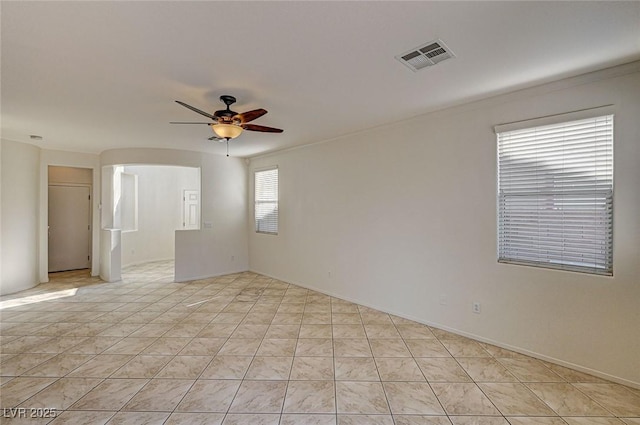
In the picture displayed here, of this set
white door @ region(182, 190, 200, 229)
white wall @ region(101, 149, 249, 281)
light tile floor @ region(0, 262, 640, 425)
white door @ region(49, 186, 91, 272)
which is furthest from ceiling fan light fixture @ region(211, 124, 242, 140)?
white door @ region(49, 186, 91, 272)

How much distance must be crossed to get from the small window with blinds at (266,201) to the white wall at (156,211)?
9.19 ft

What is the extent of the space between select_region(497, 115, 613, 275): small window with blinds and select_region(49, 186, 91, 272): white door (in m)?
8.66

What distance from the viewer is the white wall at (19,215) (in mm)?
4750

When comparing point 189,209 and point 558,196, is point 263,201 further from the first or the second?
point 558,196

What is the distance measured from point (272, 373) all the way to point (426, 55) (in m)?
3.03

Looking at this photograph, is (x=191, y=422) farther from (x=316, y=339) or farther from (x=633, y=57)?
(x=633, y=57)

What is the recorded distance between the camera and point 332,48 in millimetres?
2043

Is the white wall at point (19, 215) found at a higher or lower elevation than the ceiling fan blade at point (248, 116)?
lower

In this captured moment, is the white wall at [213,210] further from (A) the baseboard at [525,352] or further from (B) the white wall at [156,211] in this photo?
(A) the baseboard at [525,352]

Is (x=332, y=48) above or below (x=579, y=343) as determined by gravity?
above

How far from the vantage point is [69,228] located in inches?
260

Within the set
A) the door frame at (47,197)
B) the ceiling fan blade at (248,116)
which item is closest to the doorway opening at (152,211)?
the door frame at (47,197)

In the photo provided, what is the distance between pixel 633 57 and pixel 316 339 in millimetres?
3873

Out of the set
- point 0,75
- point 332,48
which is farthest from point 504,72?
point 0,75
